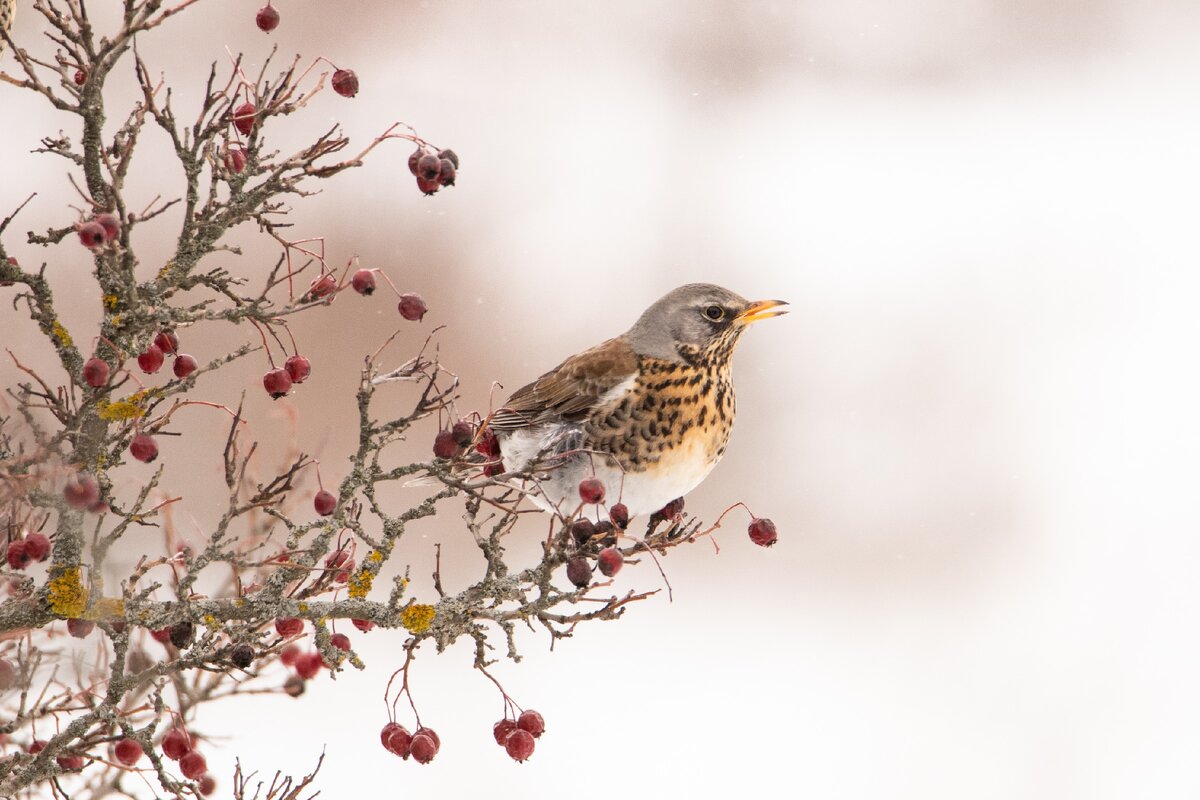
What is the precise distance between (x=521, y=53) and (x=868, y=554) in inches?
128

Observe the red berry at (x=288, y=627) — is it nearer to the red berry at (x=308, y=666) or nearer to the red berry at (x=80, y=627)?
the red berry at (x=308, y=666)

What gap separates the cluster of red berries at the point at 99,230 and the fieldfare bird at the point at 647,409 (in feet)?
3.64

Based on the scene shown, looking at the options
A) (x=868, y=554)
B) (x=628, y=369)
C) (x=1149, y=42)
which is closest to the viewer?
(x=628, y=369)

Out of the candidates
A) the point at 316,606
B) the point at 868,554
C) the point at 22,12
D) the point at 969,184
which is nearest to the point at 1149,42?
the point at 969,184

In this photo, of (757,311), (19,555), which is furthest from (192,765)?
(757,311)

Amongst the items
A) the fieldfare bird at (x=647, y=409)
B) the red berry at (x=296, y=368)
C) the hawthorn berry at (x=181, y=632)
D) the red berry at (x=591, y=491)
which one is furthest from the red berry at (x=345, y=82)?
the fieldfare bird at (x=647, y=409)

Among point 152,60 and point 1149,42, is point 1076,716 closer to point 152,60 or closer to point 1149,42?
point 1149,42

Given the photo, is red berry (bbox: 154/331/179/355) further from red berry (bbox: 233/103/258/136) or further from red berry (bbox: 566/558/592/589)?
red berry (bbox: 566/558/592/589)

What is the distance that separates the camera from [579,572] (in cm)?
167

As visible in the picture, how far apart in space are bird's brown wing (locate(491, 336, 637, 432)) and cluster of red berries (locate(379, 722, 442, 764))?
2.99ft

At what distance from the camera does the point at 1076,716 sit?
18.3 ft

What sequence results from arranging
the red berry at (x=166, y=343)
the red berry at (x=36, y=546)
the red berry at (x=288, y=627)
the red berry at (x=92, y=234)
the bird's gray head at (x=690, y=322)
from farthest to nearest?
the bird's gray head at (x=690, y=322)
the red berry at (x=288, y=627)
the red berry at (x=166, y=343)
the red berry at (x=36, y=546)
the red berry at (x=92, y=234)

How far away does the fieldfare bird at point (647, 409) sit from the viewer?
8.10 feet

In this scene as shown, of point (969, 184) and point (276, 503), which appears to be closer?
point (276, 503)
